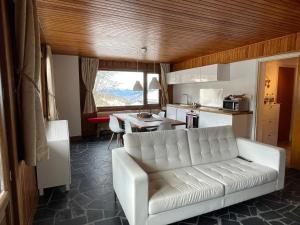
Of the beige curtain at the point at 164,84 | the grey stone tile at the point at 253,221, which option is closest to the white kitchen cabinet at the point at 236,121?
the grey stone tile at the point at 253,221

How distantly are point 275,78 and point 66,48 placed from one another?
16.9 feet

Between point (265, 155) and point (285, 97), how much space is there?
12.3 feet

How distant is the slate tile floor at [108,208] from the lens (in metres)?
2.15

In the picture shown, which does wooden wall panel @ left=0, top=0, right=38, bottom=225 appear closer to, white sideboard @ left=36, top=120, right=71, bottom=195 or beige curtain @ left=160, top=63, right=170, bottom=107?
white sideboard @ left=36, top=120, right=71, bottom=195

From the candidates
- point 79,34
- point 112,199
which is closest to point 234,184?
point 112,199

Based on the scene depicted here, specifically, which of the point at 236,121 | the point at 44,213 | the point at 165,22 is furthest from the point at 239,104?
the point at 44,213

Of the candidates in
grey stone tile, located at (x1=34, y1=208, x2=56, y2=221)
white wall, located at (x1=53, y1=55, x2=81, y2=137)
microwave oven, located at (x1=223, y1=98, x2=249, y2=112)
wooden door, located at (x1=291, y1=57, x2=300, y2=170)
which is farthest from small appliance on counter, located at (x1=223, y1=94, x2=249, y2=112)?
white wall, located at (x1=53, y1=55, x2=81, y2=137)

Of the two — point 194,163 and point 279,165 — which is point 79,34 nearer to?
point 194,163

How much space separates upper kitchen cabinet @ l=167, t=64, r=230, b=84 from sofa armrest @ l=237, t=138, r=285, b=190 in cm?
232

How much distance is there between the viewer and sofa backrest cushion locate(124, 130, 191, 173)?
2.34 m

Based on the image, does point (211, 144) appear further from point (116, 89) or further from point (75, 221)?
point (116, 89)

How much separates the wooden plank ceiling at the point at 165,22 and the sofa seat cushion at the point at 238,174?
1.94 m

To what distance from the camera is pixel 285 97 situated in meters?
5.45

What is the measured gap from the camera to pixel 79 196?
2660 mm
